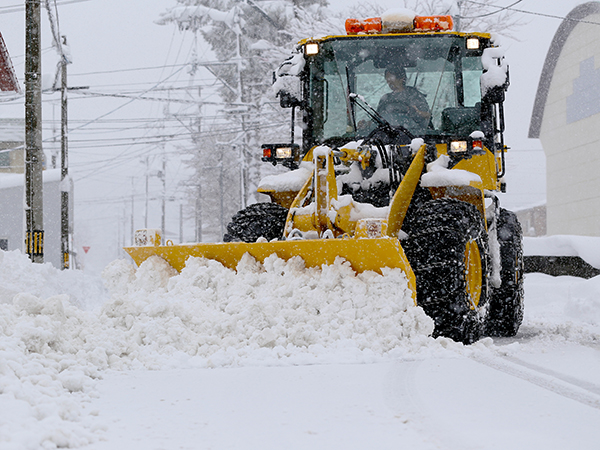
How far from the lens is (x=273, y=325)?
5.34 metres

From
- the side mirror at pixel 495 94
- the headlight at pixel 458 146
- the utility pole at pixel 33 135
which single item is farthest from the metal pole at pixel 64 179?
the headlight at pixel 458 146

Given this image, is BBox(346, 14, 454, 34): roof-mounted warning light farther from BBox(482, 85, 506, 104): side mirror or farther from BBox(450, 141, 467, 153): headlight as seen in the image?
BBox(450, 141, 467, 153): headlight

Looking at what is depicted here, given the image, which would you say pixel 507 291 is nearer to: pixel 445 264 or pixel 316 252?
pixel 445 264

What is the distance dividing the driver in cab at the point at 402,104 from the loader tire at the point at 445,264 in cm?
124

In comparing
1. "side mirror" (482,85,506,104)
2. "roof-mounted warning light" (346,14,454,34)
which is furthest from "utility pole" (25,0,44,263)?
"side mirror" (482,85,506,104)

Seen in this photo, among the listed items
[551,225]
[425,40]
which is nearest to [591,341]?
[425,40]

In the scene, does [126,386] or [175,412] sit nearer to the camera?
[175,412]

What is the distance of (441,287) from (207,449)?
3173 millimetres

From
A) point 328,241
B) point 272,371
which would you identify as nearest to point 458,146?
point 328,241

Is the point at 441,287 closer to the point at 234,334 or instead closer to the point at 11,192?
the point at 234,334

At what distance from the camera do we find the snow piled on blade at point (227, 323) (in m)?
4.75

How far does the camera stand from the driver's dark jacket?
7.02 m

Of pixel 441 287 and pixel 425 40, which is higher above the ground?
pixel 425 40

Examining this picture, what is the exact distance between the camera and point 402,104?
7.08m
